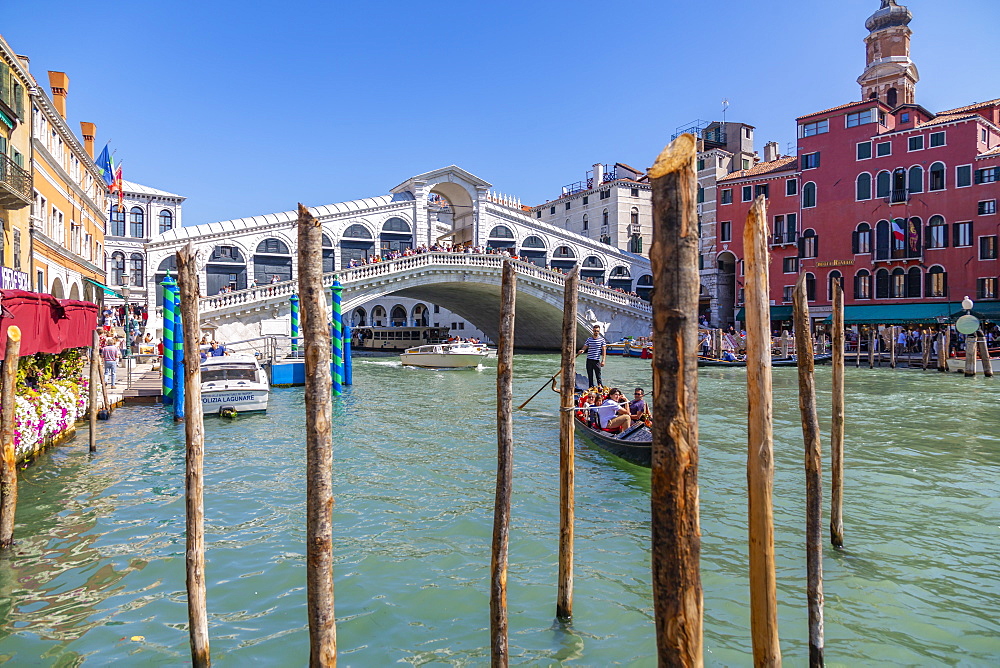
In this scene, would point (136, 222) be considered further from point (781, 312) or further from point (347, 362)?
point (781, 312)

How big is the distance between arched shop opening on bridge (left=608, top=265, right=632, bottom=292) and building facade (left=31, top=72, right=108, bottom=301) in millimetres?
21258

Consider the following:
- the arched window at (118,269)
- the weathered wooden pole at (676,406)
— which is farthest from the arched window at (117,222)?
the weathered wooden pole at (676,406)

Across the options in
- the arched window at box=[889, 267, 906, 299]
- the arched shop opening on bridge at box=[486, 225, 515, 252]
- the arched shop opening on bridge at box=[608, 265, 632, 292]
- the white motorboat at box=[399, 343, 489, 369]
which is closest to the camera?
the white motorboat at box=[399, 343, 489, 369]

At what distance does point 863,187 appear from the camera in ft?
83.6

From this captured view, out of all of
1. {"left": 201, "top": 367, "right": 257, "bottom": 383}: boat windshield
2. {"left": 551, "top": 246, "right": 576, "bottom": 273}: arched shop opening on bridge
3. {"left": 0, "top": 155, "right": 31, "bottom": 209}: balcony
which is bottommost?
{"left": 201, "top": 367, "right": 257, "bottom": 383}: boat windshield

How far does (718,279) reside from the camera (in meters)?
30.4

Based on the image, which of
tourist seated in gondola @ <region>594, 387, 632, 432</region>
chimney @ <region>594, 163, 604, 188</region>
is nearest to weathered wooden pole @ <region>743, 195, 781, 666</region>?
tourist seated in gondola @ <region>594, 387, 632, 432</region>

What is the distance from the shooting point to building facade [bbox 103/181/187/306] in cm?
2959

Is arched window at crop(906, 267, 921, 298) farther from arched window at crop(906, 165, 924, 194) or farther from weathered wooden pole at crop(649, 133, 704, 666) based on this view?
weathered wooden pole at crop(649, 133, 704, 666)

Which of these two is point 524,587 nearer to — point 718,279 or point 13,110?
point 13,110

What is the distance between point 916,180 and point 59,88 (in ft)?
86.4

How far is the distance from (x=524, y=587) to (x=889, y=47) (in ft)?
105

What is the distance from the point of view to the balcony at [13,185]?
1120 cm

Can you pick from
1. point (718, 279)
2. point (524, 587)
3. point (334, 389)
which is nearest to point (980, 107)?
point (718, 279)
